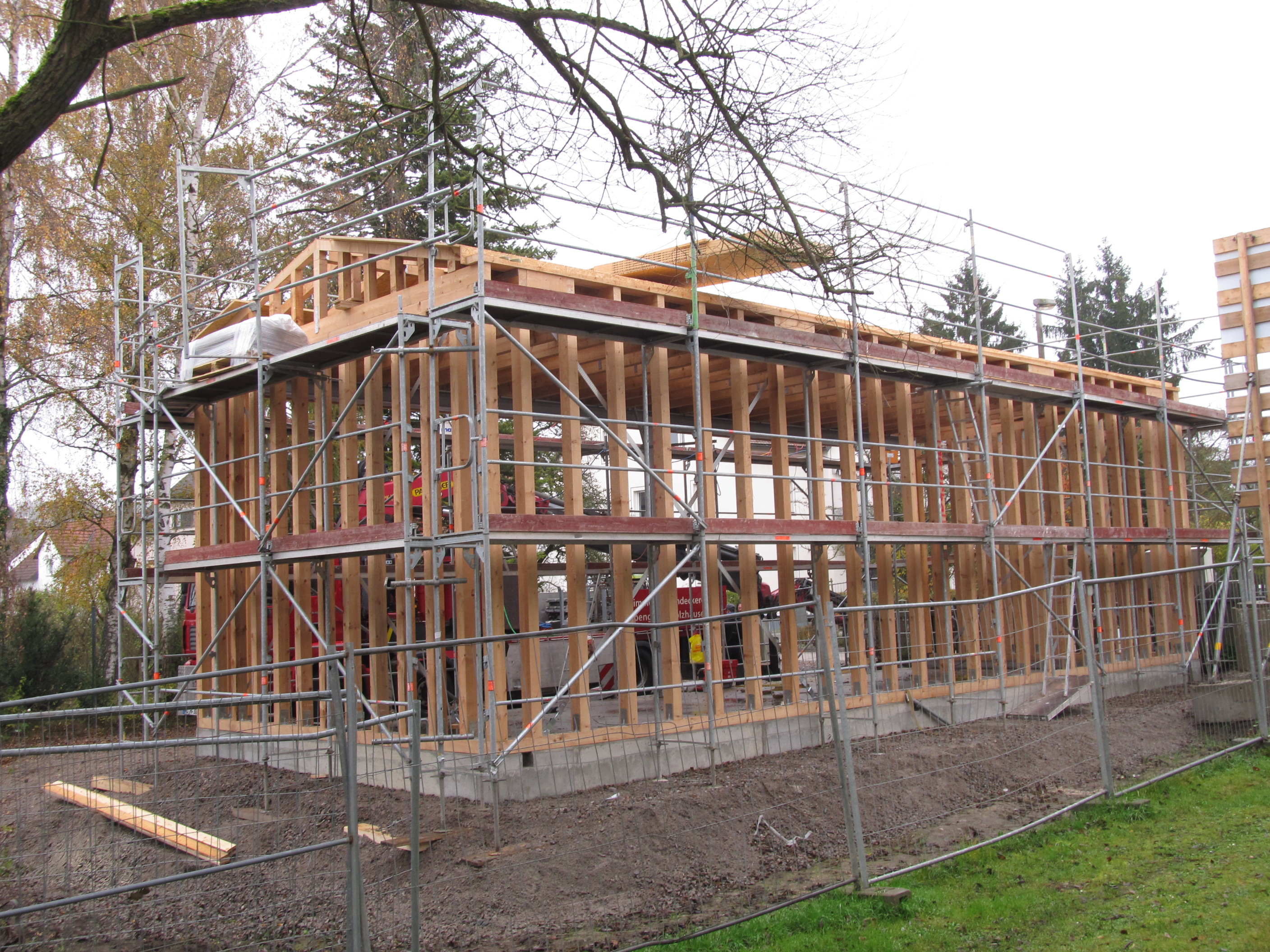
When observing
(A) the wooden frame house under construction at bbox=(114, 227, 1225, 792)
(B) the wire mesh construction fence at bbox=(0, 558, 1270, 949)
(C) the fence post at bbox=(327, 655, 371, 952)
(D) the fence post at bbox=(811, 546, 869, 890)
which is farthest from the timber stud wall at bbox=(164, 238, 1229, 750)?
(C) the fence post at bbox=(327, 655, 371, 952)

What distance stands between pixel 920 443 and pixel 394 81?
50.9 feet

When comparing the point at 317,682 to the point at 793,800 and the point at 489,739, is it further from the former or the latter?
the point at 793,800

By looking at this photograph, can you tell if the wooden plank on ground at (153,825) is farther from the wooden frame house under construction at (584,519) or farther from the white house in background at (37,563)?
the white house in background at (37,563)

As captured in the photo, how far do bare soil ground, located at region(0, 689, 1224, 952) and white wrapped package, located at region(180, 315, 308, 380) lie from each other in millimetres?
4778

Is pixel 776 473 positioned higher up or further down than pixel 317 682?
higher up

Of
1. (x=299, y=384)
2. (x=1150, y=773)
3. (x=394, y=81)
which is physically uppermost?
(x=394, y=81)

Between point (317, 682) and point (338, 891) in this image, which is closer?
point (338, 891)

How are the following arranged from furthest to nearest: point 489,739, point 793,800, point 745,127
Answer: point 489,739 < point 793,800 < point 745,127

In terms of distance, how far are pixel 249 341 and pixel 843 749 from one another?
8.42m

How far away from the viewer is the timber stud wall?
34.4 feet

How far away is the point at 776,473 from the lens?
42.8 feet

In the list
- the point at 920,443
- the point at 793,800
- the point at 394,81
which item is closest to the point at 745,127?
the point at 394,81

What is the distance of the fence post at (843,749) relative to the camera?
20.9 feet

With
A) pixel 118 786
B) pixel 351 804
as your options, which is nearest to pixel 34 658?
pixel 118 786
